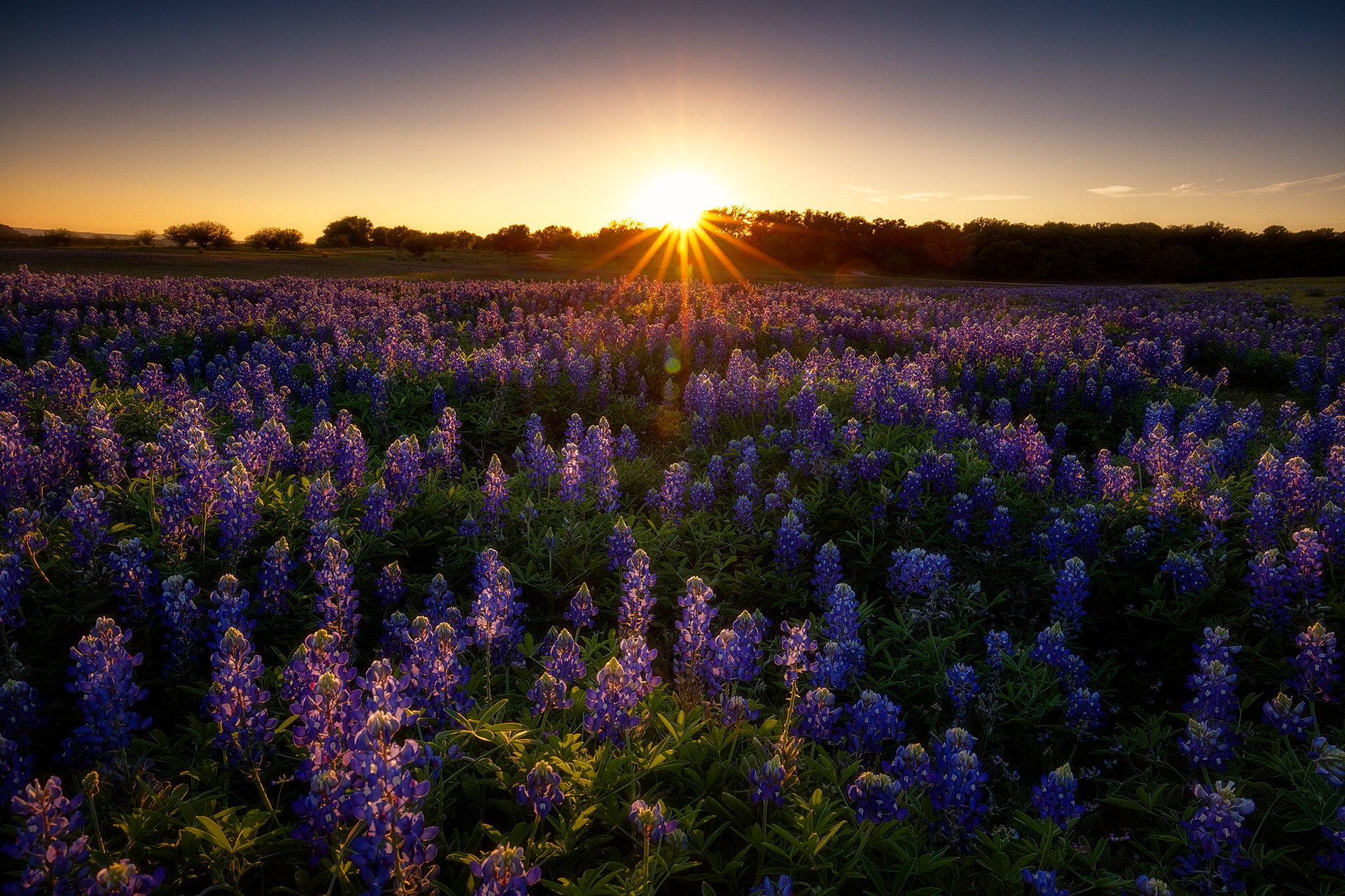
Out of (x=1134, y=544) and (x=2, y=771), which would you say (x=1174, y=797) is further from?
(x=2, y=771)

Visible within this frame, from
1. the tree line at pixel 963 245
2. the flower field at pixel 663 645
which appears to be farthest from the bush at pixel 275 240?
the flower field at pixel 663 645

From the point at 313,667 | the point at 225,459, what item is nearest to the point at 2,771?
the point at 313,667

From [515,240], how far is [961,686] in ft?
203

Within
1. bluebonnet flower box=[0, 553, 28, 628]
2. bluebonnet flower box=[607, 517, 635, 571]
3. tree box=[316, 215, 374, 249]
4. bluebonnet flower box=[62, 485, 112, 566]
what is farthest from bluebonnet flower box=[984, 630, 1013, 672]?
tree box=[316, 215, 374, 249]

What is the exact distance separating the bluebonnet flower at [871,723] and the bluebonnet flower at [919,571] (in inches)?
63.5

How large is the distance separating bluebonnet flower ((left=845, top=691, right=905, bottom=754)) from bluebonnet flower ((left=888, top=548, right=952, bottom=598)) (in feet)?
5.29

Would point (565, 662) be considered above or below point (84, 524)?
below

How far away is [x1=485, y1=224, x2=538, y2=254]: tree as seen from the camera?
6006 cm

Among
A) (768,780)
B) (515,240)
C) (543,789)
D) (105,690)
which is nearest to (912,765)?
(768,780)

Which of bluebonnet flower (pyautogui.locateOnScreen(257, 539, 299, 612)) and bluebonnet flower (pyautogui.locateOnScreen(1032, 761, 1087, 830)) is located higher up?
bluebonnet flower (pyautogui.locateOnScreen(257, 539, 299, 612))

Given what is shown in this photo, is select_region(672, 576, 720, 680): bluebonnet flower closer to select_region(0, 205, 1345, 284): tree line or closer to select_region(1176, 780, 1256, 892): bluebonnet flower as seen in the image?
select_region(1176, 780, 1256, 892): bluebonnet flower

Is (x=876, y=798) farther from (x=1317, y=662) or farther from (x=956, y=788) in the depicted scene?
(x=1317, y=662)

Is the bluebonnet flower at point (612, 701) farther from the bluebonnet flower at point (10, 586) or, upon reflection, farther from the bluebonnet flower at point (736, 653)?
the bluebonnet flower at point (10, 586)

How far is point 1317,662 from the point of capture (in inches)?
139
